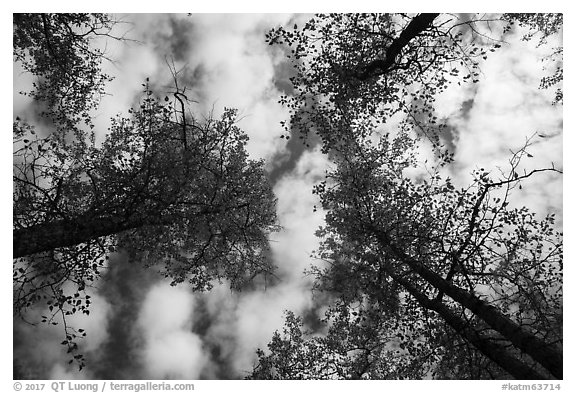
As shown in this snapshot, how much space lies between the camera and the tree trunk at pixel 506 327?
4.84 meters

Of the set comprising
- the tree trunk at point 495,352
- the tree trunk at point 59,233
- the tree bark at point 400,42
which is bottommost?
the tree trunk at point 495,352

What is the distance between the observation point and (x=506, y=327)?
18.3ft

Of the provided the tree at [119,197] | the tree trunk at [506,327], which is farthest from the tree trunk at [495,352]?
the tree at [119,197]

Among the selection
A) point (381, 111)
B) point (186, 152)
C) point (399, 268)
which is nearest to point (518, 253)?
point (399, 268)

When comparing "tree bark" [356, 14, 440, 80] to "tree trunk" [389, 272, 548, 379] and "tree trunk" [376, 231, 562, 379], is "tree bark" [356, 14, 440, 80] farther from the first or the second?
"tree trunk" [389, 272, 548, 379]

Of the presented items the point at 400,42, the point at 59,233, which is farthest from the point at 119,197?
the point at 400,42

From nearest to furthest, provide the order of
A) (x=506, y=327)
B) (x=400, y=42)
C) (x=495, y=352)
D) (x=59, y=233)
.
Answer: (x=506, y=327)
(x=495, y=352)
(x=59, y=233)
(x=400, y=42)

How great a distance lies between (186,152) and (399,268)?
7385mm

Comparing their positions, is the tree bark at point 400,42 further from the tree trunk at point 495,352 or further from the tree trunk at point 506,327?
the tree trunk at point 495,352

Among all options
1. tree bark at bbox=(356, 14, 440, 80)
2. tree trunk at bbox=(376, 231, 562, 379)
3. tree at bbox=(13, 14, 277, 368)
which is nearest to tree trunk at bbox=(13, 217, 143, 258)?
tree at bbox=(13, 14, 277, 368)

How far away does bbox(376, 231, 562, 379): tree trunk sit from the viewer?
484cm

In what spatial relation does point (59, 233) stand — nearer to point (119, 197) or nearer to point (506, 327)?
point (119, 197)

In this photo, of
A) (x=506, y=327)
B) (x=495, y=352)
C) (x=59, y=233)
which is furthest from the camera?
(x=59, y=233)

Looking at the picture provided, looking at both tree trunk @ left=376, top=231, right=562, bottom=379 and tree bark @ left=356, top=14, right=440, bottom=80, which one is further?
tree bark @ left=356, top=14, right=440, bottom=80
